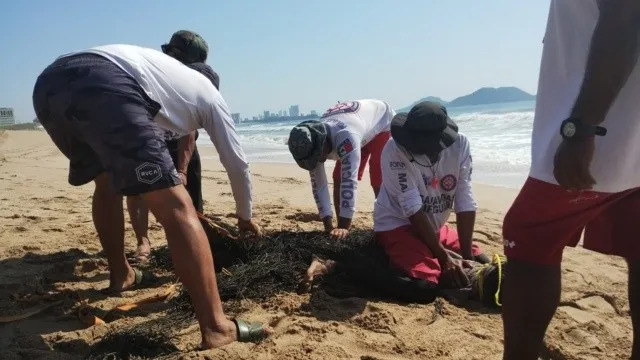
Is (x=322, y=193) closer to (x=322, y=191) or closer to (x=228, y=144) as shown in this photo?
(x=322, y=191)

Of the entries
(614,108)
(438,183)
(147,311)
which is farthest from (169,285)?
(614,108)

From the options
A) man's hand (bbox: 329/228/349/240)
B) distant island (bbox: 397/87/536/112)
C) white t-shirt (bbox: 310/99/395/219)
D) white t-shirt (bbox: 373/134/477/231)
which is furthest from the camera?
distant island (bbox: 397/87/536/112)

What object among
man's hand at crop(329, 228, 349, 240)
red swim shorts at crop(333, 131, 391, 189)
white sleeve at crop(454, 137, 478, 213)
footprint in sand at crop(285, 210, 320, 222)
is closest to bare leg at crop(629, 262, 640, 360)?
white sleeve at crop(454, 137, 478, 213)

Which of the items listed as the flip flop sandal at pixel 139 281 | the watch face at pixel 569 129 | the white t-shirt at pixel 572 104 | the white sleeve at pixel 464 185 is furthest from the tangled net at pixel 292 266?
the watch face at pixel 569 129

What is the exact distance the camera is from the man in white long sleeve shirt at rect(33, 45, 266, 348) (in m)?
2.12

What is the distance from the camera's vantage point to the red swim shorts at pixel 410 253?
10.5ft

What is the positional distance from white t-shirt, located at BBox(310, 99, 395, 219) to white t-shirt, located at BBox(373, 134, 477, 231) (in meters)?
0.54

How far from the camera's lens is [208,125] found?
2.60 m

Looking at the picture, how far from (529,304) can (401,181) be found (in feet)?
5.44

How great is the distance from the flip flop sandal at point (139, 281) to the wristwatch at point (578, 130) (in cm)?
263

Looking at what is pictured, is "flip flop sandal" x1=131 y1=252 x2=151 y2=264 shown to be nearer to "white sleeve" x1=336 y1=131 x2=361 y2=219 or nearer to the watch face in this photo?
"white sleeve" x1=336 y1=131 x2=361 y2=219

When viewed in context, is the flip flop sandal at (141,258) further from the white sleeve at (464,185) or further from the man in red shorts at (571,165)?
the man in red shorts at (571,165)

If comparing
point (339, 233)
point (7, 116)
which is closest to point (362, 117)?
point (339, 233)

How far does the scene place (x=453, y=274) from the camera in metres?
3.17
